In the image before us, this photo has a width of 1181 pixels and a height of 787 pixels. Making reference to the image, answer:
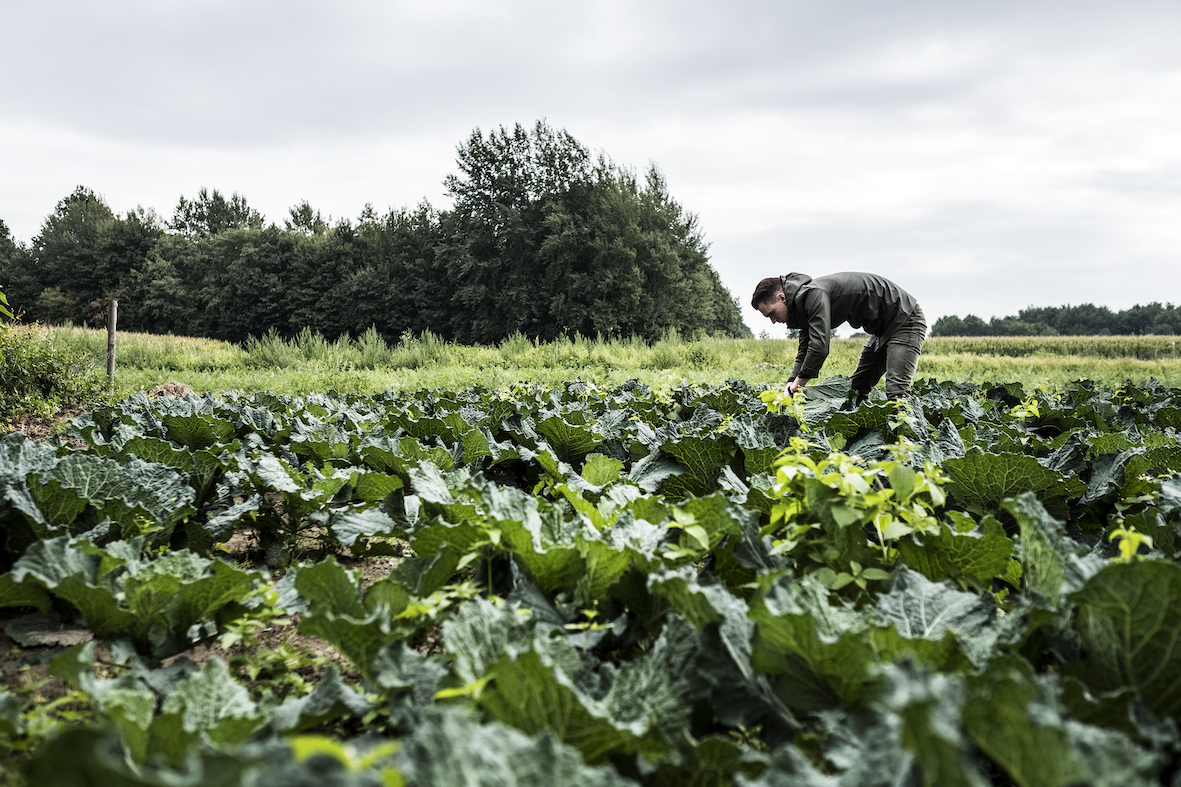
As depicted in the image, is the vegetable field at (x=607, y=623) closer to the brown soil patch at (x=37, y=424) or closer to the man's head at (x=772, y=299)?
the man's head at (x=772, y=299)

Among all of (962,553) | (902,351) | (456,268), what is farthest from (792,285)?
(456,268)

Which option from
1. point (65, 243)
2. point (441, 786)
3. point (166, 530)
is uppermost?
point (65, 243)

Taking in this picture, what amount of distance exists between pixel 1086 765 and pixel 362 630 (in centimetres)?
127

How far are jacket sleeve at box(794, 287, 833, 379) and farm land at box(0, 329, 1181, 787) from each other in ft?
7.34

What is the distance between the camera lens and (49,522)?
2.20 metres

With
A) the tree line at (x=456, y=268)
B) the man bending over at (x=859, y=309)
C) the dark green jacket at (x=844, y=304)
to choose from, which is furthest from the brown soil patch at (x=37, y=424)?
the tree line at (x=456, y=268)

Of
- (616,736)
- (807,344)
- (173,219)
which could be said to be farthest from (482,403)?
(173,219)

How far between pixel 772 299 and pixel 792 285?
0.73 ft

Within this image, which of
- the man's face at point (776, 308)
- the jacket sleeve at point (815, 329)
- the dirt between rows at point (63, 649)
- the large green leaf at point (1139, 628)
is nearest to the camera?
the large green leaf at point (1139, 628)

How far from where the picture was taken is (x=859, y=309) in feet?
20.2

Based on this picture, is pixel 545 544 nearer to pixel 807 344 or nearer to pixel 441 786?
pixel 441 786

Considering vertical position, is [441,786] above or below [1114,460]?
below

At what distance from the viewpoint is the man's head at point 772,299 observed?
5.95 meters

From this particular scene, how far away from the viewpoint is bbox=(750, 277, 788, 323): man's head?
5.95 m
